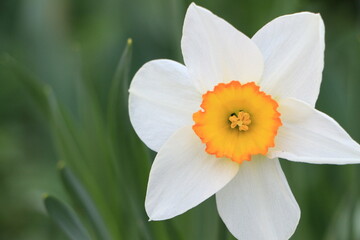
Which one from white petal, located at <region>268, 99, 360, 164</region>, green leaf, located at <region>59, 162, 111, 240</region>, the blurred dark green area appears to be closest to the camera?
white petal, located at <region>268, 99, 360, 164</region>

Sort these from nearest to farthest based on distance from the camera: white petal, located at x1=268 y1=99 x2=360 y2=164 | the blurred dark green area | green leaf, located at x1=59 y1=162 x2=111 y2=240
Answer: white petal, located at x1=268 y1=99 x2=360 y2=164
green leaf, located at x1=59 y1=162 x2=111 y2=240
the blurred dark green area

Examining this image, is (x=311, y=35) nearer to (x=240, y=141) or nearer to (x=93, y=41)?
(x=240, y=141)

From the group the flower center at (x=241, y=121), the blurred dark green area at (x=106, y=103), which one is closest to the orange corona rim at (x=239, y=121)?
the flower center at (x=241, y=121)

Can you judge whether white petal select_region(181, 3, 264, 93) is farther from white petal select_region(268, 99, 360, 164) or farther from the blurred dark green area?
the blurred dark green area

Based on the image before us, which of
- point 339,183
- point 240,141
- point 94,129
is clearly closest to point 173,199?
point 240,141

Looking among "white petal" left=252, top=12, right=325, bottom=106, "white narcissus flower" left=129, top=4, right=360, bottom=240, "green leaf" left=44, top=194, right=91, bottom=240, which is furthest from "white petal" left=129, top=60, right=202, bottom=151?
"green leaf" left=44, top=194, right=91, bottom=240

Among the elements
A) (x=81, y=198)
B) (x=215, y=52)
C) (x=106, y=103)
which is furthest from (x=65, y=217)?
(x=106, y=103)
